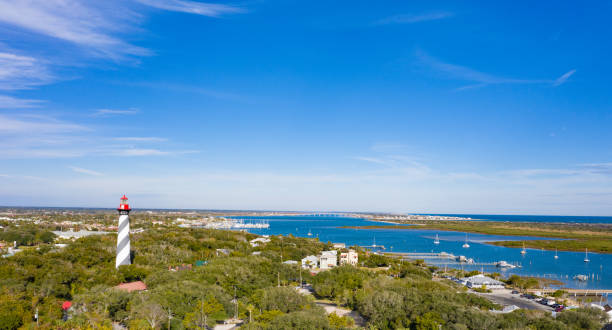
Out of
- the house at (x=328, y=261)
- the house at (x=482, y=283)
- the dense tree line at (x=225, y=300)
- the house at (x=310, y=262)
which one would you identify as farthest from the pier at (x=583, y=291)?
the house at (x=310, y=262)

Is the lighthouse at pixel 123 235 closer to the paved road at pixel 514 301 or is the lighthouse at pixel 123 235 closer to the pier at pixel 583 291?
the paved road at pixel 514 301

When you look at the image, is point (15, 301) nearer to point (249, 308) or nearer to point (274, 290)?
point (249, 308)

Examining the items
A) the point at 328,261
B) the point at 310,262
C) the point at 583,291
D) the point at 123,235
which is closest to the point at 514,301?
the point at 583,291

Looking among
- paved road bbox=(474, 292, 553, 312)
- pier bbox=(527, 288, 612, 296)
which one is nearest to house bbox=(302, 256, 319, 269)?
paved road bbox=(474, 292, 553, 312)

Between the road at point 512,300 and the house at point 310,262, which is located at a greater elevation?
the house at point 310,262

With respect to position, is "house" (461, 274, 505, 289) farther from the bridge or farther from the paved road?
the bridge

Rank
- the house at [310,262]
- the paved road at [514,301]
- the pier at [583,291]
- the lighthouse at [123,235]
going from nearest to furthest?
the paved road at [514,301] < the lighthouse at [123,235] < the pier at [583,291] < the house at [310,262]

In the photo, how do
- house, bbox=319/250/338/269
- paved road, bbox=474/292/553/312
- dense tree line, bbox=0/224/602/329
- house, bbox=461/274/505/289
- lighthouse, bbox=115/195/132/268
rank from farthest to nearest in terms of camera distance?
house, bbox=319/250/338/269, house, bbox=461/274/505/289, lighthouse, bbox=115/195/132/268, paved road, bbox=474/292/553/312, dense tree line, bbox=0/224/602/329

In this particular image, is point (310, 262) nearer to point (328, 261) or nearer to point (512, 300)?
point (328, 261)

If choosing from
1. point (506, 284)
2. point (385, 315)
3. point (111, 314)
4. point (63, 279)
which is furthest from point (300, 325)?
point (506, 284)
